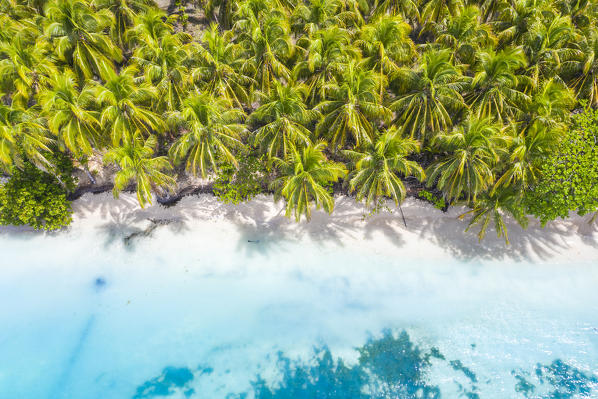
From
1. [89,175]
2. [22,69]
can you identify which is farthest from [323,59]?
[22,69]

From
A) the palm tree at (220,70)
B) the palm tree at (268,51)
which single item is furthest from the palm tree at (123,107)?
the palm tree at (268,51)

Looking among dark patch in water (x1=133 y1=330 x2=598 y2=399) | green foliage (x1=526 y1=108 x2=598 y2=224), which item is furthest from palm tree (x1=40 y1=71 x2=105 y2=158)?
green foliage (x1=526 y1=108 x2=598 y2=224)

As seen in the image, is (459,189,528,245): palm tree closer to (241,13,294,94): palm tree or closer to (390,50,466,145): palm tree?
(390,50,466,145): palm tree

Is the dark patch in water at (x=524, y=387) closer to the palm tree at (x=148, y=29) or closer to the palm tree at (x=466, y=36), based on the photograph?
the palm tree at (x=466, y=36)

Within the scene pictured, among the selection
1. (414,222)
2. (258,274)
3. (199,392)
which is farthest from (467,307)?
(199,392)

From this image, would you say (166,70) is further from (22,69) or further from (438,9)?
(438,9)

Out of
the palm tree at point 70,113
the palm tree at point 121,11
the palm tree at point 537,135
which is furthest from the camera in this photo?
the palm tree at point 121,11
